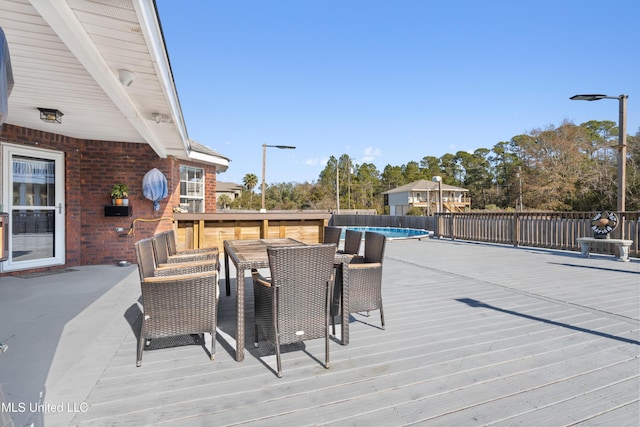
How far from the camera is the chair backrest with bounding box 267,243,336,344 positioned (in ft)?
7.45

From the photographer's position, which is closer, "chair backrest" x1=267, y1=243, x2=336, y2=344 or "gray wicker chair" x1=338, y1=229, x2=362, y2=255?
"chair backrest" x1=267, y1=243, x2=336, y2=344

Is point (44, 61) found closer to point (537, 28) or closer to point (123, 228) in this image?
point (123, 228)

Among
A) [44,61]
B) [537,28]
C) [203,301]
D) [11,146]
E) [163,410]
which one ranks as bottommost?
[163,410]

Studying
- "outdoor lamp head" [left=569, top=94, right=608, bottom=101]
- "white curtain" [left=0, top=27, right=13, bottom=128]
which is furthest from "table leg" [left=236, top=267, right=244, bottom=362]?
"outdoor lamp head" [left=569, top=94, right=608, bottom=101]

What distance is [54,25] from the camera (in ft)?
7.01

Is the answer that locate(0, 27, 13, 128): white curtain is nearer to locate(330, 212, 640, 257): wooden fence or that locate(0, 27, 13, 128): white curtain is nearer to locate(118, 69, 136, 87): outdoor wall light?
locate(118, 69, 136, 87): outdoor wall light

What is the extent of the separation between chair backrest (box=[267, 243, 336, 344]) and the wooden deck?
0.27 m

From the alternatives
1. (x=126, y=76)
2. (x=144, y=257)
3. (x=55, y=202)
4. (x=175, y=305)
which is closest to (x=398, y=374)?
(x=175, y=305)

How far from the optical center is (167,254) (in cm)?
410

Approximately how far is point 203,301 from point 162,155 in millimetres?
4891

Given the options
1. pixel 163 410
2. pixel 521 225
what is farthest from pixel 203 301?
pixel 521 225

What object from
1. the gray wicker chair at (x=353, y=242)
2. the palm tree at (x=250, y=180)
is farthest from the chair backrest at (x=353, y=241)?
the palm tree at (x=250, y=180)

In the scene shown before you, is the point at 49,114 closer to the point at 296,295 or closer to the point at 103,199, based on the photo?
the point at 103,199

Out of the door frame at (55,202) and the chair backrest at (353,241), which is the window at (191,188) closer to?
the door frame at (55,202)
